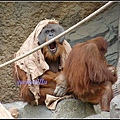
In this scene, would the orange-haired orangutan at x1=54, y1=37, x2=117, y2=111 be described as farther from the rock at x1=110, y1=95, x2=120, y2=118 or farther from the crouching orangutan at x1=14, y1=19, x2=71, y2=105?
the rock at x1=110, y1=95, x2=120, y2=118

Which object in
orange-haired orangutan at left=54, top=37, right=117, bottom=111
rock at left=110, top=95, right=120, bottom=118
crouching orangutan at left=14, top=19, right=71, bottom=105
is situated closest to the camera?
rock at left=110, top=95, right=120, bottom=118

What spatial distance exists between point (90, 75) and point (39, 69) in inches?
23.6

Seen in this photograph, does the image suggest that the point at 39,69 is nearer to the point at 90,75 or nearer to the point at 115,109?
the point at 90,75

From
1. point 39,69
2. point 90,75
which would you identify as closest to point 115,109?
point 90,75

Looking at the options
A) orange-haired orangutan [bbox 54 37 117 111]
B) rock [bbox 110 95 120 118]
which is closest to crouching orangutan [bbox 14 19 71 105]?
orange-haired orangutan [bbox 54 37 117 111]

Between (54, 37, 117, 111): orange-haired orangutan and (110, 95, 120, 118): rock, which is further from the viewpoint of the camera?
(54, 37, 117, 111): orange-haired orangutan

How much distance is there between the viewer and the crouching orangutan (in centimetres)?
480

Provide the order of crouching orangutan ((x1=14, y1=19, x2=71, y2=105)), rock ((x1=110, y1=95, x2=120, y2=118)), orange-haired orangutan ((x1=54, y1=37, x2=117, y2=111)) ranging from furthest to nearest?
crouching orangutan ((x1=14, y1=19, x2=71, y2=105))
orange-haired orangutan ((x1=54, y1=37, x2=117, y2=111))
rock ((x1=110, y1=95, x2=120, y2=118))

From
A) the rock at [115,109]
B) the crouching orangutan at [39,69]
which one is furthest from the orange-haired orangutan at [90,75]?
the rock at [115,109]

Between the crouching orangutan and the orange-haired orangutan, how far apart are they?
0.26 m

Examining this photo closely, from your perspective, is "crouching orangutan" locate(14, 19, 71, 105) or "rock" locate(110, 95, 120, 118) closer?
"rock" locate(110, 95, 120, 118)

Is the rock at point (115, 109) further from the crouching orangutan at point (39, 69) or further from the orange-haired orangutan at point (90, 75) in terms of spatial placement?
the crouching orangutan at point (39, 69)

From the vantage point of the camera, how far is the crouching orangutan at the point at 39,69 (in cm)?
480

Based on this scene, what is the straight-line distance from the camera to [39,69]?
4.83 meters
